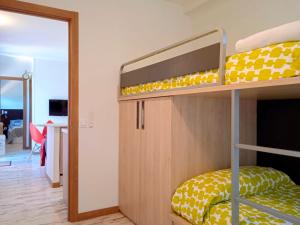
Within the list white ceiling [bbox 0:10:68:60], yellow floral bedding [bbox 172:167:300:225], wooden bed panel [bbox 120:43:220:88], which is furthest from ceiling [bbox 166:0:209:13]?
yellow floral bedding [bbox 172:167:300:225]

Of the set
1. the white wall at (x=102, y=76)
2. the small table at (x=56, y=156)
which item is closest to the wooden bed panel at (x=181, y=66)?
the white wall at (x=102, y=76)

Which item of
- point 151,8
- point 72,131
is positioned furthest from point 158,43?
point 72,131

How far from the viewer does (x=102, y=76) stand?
253 centimetres

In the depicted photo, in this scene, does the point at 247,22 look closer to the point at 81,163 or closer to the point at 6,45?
the point at 81,163

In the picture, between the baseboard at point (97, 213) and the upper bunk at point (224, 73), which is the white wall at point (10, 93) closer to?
the baseboard at point (97, 213)

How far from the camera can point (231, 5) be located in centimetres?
→ 275

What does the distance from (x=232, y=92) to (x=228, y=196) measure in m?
0.73

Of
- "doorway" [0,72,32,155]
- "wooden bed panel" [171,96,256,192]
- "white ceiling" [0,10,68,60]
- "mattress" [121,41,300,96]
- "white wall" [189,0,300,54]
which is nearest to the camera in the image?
"mattress" [121,41,300,96]

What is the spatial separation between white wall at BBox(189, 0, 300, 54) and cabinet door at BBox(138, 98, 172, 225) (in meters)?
1.38

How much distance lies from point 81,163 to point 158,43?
5.51 feet

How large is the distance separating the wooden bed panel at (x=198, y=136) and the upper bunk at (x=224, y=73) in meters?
0.21

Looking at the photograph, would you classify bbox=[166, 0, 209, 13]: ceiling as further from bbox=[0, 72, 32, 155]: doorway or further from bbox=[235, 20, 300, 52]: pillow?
bbox=[0, 72, 32, 155]: doorway

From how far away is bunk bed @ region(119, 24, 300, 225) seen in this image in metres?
1.11

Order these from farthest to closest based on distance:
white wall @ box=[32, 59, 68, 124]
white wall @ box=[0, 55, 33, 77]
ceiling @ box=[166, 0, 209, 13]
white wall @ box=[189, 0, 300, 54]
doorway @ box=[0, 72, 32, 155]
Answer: doorway @ box=[0, 72, 32, 155]
white wall @ box=[0, 55, 33, 77]
white wall @ box=[32, 59, 68, 124]
ceiling @ box=[166, 0, 209, 13]
white wall @ box=[189, 0, 300, 54]
